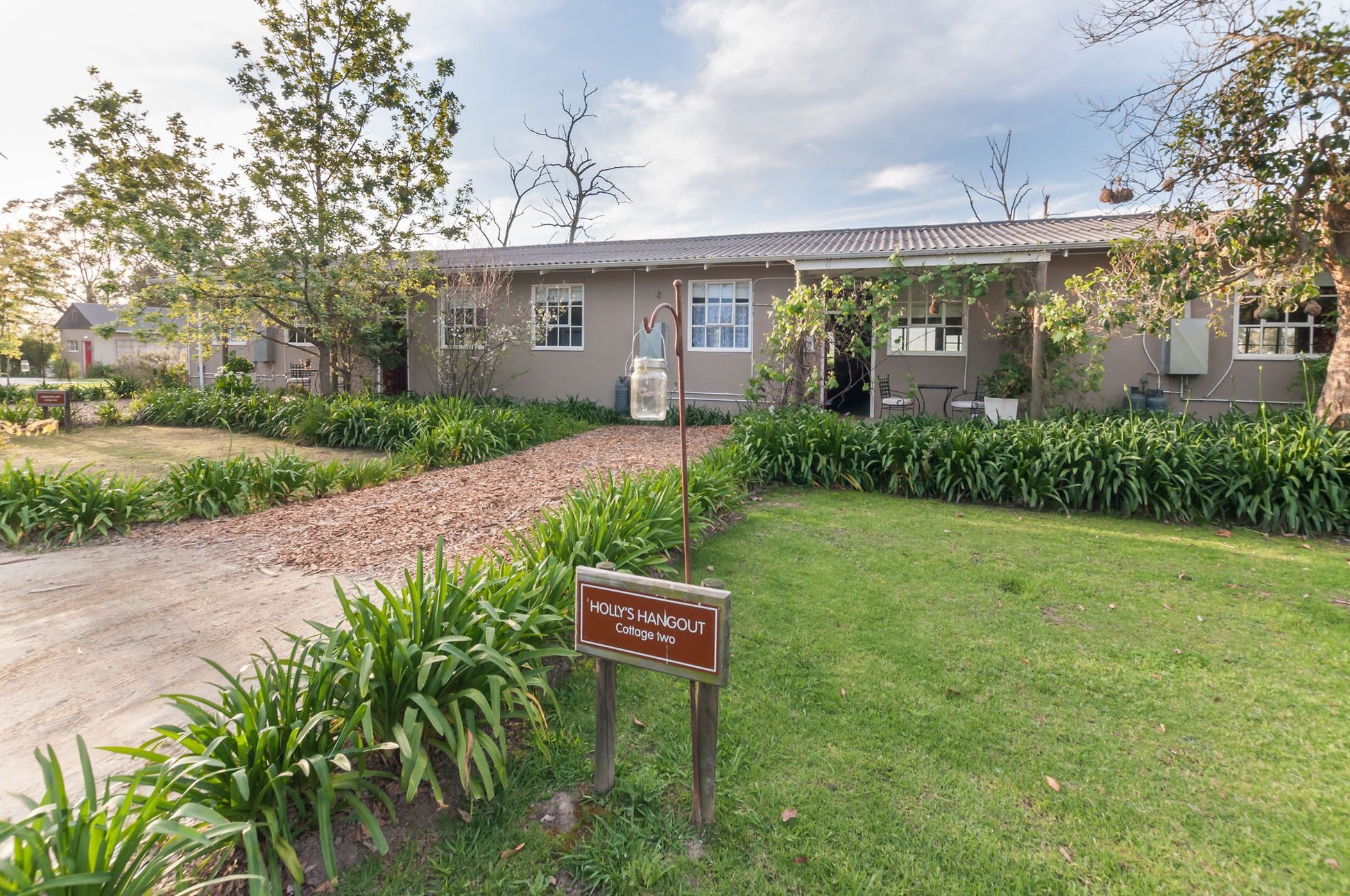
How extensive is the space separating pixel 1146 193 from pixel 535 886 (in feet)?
30.5

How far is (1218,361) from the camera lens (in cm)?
1025

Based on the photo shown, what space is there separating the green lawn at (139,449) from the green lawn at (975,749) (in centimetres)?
690

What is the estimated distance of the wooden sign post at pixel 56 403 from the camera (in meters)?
11.4

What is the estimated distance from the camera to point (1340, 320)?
283 inches

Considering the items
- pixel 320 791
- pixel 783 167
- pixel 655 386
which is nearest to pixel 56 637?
pixel 320 791

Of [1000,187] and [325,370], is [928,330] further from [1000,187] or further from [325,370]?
[1000,187]

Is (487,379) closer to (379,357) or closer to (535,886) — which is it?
(379,357)

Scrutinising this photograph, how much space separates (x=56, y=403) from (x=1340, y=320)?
19.6 metres

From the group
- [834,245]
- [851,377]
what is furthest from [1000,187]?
[851,377]

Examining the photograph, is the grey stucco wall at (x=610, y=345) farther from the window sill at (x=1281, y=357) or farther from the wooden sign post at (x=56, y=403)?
the window sill at (x=1281, y=357)

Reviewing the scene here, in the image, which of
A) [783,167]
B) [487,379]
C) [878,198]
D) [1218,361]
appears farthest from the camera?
[878,198]

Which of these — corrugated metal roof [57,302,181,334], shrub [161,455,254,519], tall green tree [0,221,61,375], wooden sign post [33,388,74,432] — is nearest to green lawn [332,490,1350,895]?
shrub [161,455,254,519]

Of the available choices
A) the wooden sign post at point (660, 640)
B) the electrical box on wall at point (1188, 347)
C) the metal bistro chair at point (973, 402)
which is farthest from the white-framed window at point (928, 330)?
the wooden sign post at point (660, 640)

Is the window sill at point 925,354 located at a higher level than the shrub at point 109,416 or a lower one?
higher
